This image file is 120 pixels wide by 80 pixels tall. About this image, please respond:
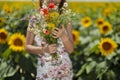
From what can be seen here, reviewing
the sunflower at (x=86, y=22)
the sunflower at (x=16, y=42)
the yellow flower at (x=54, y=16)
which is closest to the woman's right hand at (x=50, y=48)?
the yellow flower at (x=54, y=16)

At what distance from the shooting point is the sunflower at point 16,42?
7465 mm

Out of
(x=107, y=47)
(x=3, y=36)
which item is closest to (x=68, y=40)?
(x=107, y=47)

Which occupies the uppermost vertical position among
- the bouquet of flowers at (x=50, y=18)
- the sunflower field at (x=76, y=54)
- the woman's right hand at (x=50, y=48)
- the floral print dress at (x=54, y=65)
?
the bouquet of flowers at (x=50, y=18)

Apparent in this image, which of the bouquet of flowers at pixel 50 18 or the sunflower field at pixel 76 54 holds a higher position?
the bouquet of flowers at pixel 50 18

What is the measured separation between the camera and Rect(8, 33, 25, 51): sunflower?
7.46 meters

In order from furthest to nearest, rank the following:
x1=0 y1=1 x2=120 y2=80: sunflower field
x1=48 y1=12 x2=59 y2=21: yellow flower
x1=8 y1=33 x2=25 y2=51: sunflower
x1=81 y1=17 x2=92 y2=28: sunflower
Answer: x1=81 y1=17 x2=92 y2=28: sunflower < x1=8 y1=33 x2=25 y2=51: sunflower < x1=0 y1=1 x2=120 y2=80: sunflower field < x1=48 y1=12 x2=59 y2=21: yellow flower

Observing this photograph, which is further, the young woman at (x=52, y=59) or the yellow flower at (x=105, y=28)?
the yellow flower at (x=105, y=28)

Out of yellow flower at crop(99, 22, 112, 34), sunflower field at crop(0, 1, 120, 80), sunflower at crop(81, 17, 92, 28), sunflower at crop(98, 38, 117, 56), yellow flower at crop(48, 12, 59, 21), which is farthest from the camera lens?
sunflower at crop(81, 17, 92, 28)

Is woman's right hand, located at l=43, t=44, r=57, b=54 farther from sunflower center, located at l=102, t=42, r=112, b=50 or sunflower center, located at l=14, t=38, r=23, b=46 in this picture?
sunflower center, located at l=102, t=42, r=112, b=50

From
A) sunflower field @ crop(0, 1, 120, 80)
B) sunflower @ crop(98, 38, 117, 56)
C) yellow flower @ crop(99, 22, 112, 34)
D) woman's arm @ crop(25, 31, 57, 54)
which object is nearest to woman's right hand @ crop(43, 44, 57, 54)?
woman's arm @ crop(25, 31, 57, 54)

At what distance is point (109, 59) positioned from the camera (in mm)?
7699

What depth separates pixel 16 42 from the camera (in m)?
7.55

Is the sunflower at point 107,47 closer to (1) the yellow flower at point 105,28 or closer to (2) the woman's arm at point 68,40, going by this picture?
(1) the yellow flower at point 105,28

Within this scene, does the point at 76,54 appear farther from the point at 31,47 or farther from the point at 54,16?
the point at 54,16
